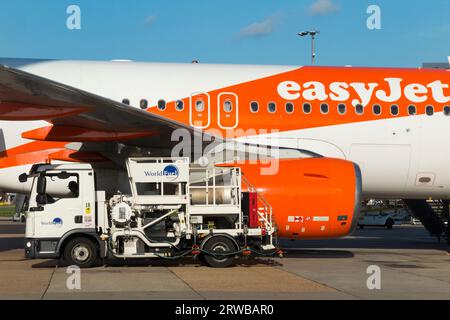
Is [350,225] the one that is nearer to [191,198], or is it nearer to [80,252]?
[191,198]

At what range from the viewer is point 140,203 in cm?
1382

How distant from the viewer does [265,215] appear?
14234mm

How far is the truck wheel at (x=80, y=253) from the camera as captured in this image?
44.7 feet

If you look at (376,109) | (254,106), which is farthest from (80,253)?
(376,109)

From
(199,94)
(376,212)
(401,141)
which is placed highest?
(199,94)

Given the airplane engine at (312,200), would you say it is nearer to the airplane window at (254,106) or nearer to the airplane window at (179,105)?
the airplane window at (254,106)

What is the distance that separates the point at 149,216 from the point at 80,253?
59.6 inches

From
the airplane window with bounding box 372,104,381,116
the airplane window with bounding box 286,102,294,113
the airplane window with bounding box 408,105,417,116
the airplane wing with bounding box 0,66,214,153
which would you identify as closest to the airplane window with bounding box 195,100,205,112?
the airplane wing with bounding box 0,66,214,153

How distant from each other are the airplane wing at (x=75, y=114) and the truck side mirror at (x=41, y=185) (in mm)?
1140

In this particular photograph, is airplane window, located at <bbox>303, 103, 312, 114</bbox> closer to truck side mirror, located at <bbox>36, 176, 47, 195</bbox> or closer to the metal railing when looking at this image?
the metal railing

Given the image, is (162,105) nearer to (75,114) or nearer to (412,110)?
(75,114)

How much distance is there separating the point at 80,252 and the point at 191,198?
2378 mm
